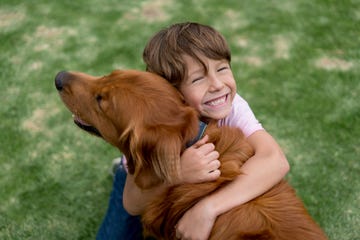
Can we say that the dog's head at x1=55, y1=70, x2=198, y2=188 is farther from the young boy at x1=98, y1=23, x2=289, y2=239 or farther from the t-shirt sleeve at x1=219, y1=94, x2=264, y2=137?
the t-shirt sleeve at x1=219, y1=94, x2=264, y2=137

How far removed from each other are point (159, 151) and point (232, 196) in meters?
0.44

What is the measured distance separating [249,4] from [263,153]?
3.14m

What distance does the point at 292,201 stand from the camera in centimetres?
220

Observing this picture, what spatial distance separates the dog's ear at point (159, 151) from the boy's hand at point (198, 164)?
70 mm

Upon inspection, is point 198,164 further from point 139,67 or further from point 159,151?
point 139,67

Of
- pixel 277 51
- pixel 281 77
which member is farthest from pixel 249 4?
pixel 281 77

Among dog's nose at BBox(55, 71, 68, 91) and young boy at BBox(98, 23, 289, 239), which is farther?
dog's nose at BBox(55, 71, 68, 91)

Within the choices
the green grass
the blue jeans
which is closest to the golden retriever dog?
the blue jeans

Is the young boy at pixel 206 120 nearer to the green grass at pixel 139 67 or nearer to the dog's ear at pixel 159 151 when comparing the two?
the dog's ear at pixel 159 151

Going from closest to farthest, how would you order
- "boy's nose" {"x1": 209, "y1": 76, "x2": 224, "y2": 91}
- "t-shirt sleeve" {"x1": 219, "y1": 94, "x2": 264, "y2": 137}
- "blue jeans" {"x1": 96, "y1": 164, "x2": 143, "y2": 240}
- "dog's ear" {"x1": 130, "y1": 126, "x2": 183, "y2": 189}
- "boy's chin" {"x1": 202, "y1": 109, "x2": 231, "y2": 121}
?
"dog's ear" {"x1": 130, "y1": 126, "x2": 183, "y2": 189}, "boy's nose" {"x1": 209, "y1": 76, "x2": 224, "y2": 91}, "boy's chin" {"x1": 202, "y1": 109, "x2": 231, "y2": 121}, "t-shirt sleeve" {"x1": 219, "y1": 94, "x2": 264, "y2": 137}, "blue jeans" {"x1": 96, "y1": 164, "x2": 143, "y2": 240}

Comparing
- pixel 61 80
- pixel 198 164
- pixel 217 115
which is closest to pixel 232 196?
pixel 198 164

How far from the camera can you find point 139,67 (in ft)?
14.2

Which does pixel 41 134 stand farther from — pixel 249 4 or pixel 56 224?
pixel 249 4

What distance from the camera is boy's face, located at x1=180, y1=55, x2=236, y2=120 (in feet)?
7.96
